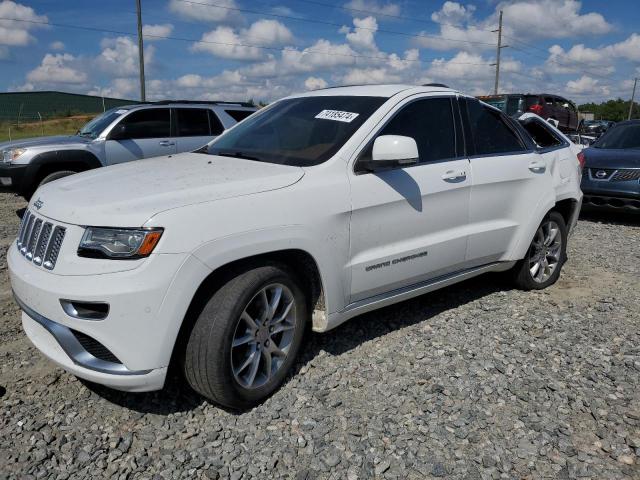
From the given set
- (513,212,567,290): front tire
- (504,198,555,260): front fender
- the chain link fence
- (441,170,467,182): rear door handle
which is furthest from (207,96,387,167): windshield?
the chain link fence

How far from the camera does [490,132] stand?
14.2ft

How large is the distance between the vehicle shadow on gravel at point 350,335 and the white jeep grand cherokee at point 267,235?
0.36m

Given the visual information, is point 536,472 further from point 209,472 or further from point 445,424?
point 209,472

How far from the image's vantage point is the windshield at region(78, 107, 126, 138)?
27.4 feet

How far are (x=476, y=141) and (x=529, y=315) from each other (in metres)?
1.48

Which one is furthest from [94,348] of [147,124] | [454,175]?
[147,124]

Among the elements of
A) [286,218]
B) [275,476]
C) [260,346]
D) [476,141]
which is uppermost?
[476,141]

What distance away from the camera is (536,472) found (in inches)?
101

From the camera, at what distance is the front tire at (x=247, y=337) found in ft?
8.82

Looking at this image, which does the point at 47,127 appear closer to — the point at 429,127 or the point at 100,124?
the point at 100,124

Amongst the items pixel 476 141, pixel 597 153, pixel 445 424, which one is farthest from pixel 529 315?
pixel 597 153

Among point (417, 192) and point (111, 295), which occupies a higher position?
point (417, 192)

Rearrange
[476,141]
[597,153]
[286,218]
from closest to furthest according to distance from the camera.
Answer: [286,218]
[476,141]
[597,153]

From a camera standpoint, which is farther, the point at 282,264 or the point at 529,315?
the point at 529,315
